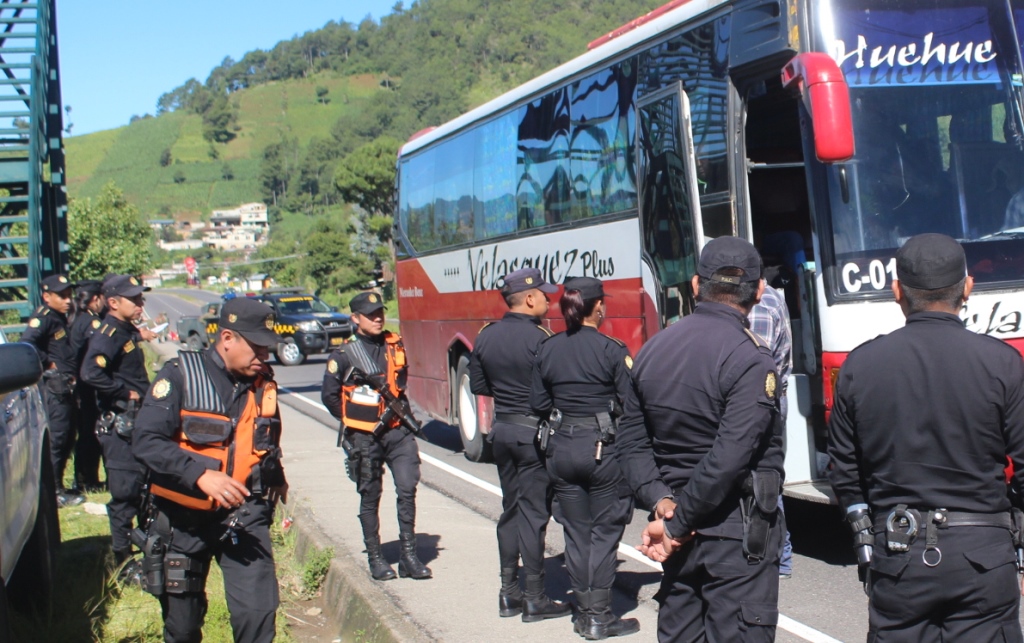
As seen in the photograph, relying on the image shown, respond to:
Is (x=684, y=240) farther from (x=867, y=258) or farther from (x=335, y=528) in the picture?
(x=335, y=528)

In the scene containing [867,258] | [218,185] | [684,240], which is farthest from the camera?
[218,185]

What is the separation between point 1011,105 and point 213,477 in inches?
199

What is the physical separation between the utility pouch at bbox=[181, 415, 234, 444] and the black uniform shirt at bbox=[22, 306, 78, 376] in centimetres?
514

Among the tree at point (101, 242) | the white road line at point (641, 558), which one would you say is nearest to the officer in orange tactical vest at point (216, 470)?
the white road line at point (641, 558)

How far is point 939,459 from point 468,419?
8.79 m

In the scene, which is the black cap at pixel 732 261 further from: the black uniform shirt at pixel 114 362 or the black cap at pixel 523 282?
the black uniform shirt at pixel 114 362

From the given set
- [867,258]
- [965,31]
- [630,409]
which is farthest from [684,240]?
[630,409]

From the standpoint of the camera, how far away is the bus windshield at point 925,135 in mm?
6070

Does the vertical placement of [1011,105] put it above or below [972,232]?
above

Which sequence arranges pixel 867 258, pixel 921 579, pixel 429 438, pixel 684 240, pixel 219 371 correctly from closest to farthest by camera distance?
1. pixel 921 579
2. pixel 219 371
3. pixel 867 258
4. pixel 684 240
5. pixel 429 438

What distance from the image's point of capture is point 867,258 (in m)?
6.05

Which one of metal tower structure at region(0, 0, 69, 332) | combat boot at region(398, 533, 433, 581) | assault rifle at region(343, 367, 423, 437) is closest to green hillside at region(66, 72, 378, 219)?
metal tower structure at region(0, 0, 69, 332)

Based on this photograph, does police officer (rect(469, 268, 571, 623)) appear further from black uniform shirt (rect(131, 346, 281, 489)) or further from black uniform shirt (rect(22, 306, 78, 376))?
black uniform shirt (rect(22, 306, 78, 376))

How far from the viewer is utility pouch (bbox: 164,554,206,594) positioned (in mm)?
4133
